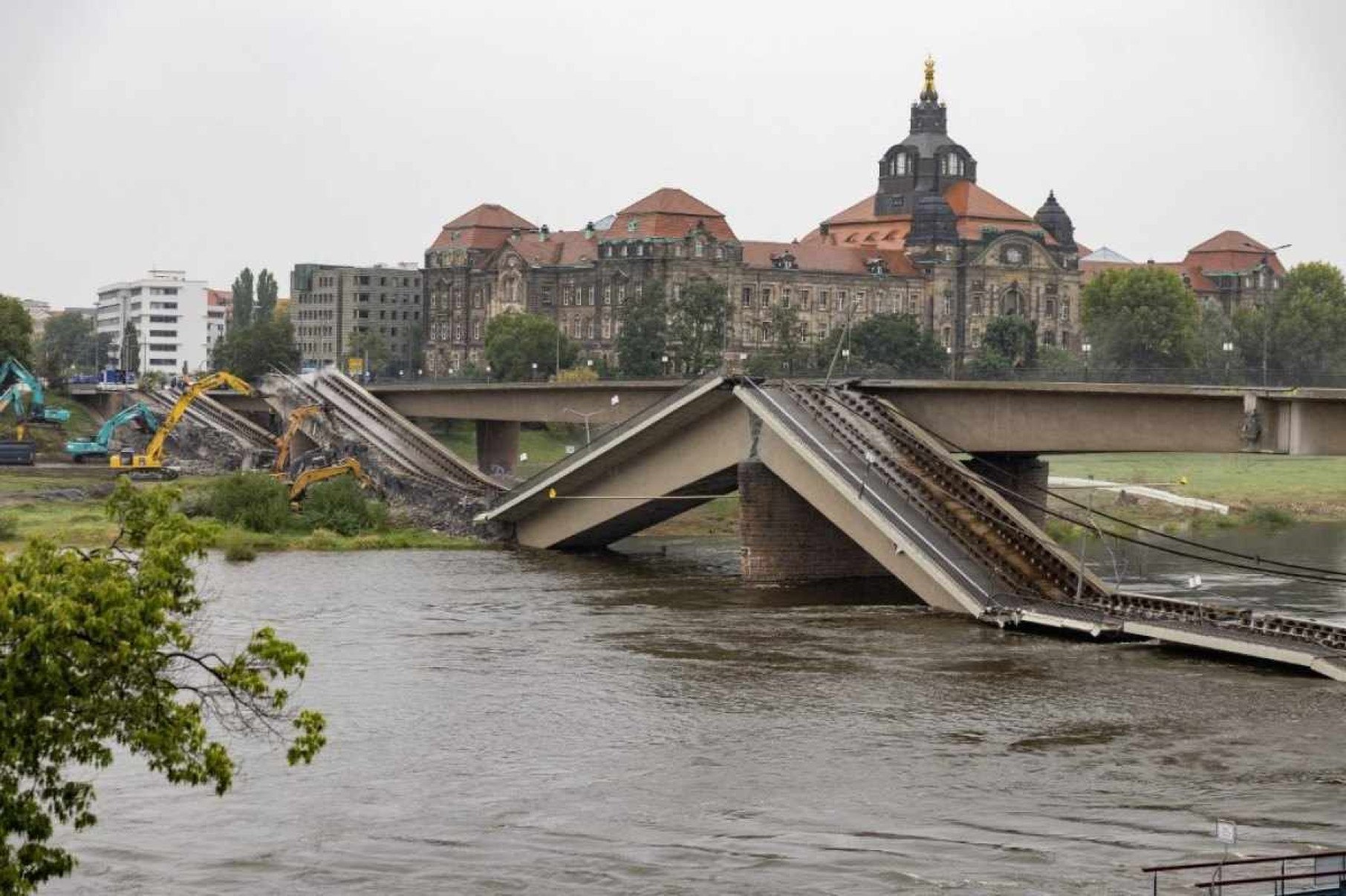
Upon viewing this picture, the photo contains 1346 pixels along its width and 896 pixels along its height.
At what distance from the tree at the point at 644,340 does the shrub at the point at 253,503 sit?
74.6m

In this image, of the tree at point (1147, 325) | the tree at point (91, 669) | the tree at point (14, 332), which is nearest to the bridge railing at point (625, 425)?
the tree at point (91, 669)

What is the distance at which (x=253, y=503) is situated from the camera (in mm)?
92062

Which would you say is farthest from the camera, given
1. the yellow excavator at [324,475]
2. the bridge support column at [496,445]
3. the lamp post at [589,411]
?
the bridge support column at [496,445]

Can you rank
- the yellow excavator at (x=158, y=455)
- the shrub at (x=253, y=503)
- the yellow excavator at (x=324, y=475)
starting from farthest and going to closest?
the yellow excavator at (x=158, y=455), the yellow excavator at (x=324, y=475), the shrub at (x=253, y=503)

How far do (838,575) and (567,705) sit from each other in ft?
96.3

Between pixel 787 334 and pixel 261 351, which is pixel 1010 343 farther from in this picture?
pixel 261 351

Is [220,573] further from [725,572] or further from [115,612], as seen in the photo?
[115,612]

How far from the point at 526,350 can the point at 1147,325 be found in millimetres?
50023

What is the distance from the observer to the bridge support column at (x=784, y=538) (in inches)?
2987

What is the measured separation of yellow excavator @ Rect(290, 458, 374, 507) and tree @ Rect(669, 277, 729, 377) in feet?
207

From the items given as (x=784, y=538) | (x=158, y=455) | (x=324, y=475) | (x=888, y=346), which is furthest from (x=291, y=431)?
(x=888, y=346)

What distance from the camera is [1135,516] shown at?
109 meters

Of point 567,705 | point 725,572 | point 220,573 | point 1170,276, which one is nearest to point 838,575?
point 725,572

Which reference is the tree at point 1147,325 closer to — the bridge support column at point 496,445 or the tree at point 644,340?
the tree at point 644,340
